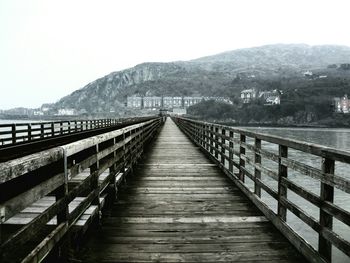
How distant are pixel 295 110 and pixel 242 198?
630 feet

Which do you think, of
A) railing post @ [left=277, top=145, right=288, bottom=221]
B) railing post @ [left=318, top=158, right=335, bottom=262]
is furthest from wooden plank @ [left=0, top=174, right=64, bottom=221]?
railing post @ [left=277, top=145, right=288, bottom=221]

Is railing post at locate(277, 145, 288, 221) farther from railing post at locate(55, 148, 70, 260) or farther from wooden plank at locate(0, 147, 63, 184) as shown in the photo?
wooden plank at locate(0, 147, 63, 184)

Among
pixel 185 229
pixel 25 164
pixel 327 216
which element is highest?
pixel 25 164

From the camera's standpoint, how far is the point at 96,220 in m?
4.96

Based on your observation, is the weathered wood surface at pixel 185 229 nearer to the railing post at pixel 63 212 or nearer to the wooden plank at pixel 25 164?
the railing post at pixel 63 212

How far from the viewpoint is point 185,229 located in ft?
16.3

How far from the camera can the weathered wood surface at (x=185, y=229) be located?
405 cm

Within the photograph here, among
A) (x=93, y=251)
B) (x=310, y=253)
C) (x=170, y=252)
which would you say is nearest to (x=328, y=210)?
(x=310, y=253)

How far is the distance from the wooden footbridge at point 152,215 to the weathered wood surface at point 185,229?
1 cm

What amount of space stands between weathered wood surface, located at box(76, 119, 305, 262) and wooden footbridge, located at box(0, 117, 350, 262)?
1 centimetres

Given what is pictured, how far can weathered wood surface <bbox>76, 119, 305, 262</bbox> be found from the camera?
405 centimetres

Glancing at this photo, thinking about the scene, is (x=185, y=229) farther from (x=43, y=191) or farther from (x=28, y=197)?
(x=28, y=197)

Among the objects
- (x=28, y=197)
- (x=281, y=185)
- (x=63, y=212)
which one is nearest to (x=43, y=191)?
(x=28, y=197)

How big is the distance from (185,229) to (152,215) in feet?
2.78
